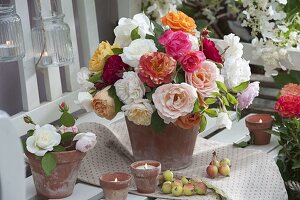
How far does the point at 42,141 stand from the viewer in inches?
65.8

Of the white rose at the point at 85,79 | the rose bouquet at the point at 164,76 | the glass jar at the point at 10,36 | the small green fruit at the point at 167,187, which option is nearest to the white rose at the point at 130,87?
the rose bouquet at the point at 164,76

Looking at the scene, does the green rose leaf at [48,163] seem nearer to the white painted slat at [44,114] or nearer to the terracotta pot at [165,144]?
the terracotta pot at [165,144]

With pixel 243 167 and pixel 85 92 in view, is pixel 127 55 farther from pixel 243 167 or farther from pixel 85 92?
pixel 243 167

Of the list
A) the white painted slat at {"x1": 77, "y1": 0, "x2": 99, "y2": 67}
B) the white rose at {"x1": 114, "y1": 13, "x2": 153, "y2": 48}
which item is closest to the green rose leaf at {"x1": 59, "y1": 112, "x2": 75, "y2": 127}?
the white rose at {"x1": 114, "y1": 13, "x2": 153, "y2": 48}

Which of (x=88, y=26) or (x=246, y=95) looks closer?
(x=246, y=95)

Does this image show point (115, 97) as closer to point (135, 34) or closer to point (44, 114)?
point (135, 34)

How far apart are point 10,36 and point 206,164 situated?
0.64m

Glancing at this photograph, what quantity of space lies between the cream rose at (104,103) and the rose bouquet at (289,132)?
493mm

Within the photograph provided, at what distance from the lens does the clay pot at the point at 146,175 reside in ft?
5.62

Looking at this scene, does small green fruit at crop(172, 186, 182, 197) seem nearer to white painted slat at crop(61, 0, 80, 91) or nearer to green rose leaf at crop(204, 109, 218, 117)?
green rose leaf at crop(204, 109, 218, 117)

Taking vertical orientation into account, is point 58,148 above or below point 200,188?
above

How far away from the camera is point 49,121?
2.23m

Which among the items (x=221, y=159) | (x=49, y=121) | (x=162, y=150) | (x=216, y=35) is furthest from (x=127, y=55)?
(x=216, y=35)

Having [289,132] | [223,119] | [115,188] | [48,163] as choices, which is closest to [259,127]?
[289,132]
